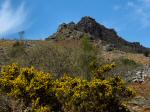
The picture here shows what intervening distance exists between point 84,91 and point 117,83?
2.52 metres

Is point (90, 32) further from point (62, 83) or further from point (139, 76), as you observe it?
point (62, 83)

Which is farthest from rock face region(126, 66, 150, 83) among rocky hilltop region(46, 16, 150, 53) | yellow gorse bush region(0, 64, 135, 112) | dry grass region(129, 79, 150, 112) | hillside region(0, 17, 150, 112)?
rocky hilltop region(46, 16, 150, 53)

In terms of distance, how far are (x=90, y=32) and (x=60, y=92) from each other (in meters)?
111

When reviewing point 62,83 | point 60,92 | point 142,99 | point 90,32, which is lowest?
point 142,99

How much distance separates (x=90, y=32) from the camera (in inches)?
5463

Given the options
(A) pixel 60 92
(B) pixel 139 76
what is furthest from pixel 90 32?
(A) pixel 60 92

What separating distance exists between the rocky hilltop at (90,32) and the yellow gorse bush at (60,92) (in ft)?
315

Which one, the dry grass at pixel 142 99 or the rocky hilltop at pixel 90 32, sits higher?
the rocky hilltop at pixel 90 32

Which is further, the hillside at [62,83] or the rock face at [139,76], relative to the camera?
the rock face at [139,76]

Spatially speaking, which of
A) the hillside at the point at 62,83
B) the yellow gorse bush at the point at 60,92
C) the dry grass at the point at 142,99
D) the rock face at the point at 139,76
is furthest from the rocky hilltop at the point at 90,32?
the yellow gorse bush at the point at 60,92

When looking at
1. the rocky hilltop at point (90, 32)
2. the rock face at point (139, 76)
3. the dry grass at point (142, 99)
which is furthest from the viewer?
the rocky hilltop at point (90, 32)

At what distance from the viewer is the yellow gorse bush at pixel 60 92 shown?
92.0 ft

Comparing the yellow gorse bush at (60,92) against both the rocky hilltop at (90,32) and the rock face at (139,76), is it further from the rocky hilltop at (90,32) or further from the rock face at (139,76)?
the rocky hilltop at (90,32)

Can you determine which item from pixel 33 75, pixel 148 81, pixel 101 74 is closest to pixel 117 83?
pixel 101 74
